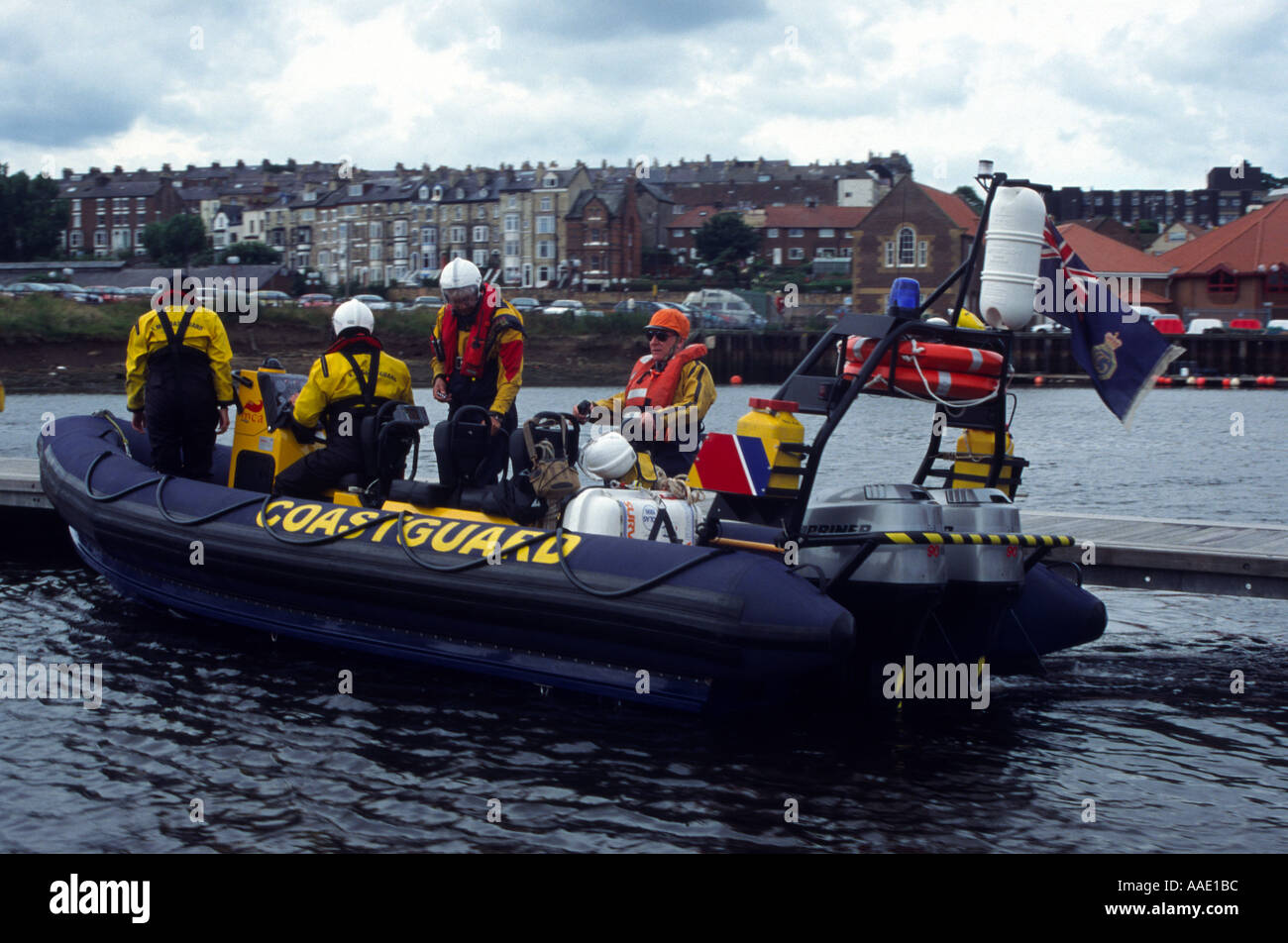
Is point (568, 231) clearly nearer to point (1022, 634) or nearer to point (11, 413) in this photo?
point (11, 413)

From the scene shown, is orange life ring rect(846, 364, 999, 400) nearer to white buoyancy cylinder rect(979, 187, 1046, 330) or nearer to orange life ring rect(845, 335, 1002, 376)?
orange life ring rect(845, 335, 1002, 376)

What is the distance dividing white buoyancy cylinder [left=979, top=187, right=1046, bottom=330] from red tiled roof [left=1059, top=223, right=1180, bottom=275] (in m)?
61.9

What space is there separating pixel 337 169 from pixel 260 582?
114m

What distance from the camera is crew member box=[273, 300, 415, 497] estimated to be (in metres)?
8.43

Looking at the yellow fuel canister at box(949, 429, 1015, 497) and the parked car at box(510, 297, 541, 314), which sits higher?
the parked car at box(510, 297, 541, 314)

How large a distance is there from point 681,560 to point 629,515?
25.0 inches

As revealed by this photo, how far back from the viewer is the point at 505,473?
27.1 ft

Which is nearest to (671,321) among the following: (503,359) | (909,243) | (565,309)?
(503,359)

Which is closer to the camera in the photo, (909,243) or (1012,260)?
(1012,260)

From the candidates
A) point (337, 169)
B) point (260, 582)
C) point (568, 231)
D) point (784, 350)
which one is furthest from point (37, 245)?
point (260, 582)

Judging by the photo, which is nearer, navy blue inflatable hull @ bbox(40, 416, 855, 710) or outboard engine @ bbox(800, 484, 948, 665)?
navy blue inflatable hull @ bbox(40, 416, 855, 710)

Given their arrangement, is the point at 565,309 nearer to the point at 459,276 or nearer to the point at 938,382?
the point at 459,276

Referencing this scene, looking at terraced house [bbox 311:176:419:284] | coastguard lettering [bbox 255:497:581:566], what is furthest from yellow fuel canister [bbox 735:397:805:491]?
terraced house [bbox 311:176:419:284]

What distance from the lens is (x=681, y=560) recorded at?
666 centimetres
